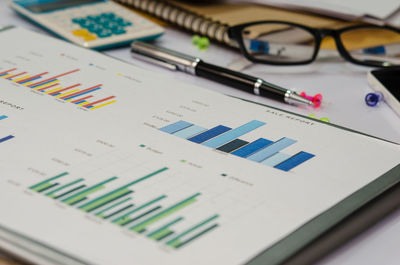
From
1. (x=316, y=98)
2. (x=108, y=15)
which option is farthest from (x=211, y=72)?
(x=108, y=15)

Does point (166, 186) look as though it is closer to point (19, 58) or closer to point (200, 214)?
point (200, 214)

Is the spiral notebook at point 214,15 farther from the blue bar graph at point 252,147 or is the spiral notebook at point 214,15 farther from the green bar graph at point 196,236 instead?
the green bar graph at point 196,236

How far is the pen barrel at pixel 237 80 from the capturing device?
0.66 metres

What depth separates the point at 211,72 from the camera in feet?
2.31

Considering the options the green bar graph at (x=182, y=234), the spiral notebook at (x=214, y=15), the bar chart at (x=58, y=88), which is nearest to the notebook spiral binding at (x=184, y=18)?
the spiral notebook at (x=214, y=15)

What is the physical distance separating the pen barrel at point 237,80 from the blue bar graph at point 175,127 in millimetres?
148

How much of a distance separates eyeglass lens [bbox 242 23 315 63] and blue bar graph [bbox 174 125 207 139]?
27 cm

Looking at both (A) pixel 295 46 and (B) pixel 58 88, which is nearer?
(B) pixel 58 88

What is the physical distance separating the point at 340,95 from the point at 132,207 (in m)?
0.36

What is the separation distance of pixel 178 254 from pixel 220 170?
112mm

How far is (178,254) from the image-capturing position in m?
0.36

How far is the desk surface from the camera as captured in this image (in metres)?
0.43

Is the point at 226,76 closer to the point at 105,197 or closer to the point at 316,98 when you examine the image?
the point at 316,98

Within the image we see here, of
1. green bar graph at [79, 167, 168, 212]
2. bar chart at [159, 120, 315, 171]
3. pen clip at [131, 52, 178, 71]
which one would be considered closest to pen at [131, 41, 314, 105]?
pen clip at [131, 52, 178, 71]
